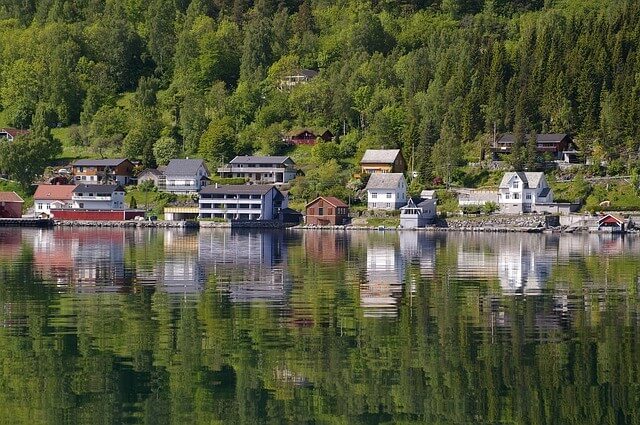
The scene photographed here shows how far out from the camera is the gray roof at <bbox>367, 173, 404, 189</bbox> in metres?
79.9

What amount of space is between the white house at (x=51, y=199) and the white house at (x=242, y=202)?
10.8 meters

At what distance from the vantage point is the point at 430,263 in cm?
4334

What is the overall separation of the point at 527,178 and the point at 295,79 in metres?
39.2

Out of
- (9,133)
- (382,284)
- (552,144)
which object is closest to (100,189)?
(9,133)

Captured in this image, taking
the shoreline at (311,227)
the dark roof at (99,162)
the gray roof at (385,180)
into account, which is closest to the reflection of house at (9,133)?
the dark roof at (99,162)

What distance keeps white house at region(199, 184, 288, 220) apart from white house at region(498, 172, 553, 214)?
15438 mm

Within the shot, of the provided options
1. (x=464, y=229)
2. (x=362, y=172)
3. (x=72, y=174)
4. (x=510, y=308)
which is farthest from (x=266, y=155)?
(x=510, y=308)

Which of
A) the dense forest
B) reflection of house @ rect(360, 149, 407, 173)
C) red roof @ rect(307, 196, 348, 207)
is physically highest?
the dense forest

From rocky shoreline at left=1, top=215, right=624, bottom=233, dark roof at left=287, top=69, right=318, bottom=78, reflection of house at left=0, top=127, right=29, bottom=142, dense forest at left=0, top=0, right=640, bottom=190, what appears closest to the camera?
rocky shoreline at left=1, top=215, right=624, bottom=233

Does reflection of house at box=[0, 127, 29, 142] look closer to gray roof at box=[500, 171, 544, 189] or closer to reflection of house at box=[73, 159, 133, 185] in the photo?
reflection of house at box=[73, 159, 133, 185]

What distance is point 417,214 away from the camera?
249ft

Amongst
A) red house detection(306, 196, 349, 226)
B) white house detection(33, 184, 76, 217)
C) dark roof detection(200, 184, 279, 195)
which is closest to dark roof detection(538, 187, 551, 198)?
red house detection(306, 196, 349, 226)

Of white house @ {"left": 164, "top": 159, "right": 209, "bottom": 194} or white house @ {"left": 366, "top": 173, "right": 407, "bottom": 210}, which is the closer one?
white house @ {"left": 366, "top": 173, "right": 407, "bottom": 210}

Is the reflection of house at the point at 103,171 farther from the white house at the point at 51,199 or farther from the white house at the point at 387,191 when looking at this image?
the white house at the point at 387,191
